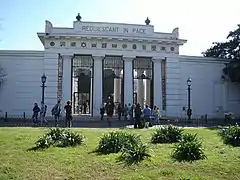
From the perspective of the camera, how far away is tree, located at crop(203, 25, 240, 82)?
3828 cm

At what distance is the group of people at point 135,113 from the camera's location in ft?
81.5

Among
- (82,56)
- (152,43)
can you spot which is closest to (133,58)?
(152,43)

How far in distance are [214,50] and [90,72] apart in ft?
48.4

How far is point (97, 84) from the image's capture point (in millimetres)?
37344

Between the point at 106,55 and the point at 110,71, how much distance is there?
7.41ft

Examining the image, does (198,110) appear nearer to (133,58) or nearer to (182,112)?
(182,112)

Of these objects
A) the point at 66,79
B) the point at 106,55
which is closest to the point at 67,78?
the point at 66,79

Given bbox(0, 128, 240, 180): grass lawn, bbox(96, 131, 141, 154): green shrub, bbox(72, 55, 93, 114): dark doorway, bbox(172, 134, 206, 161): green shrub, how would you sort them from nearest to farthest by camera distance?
bbox(0, 128, 240, 180): grass lawn → bbox(172, 134, 206, 161): green shrub → bbox(96, 131, 141, 154): green shrub → bbox(72, 55, 93, 114): dark doorway

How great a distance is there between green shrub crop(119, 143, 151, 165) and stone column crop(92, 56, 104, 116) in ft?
83.7

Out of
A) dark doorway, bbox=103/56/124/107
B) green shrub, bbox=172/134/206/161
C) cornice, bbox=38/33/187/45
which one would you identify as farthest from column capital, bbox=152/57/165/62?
green shrub, bbox=172/134/206/161

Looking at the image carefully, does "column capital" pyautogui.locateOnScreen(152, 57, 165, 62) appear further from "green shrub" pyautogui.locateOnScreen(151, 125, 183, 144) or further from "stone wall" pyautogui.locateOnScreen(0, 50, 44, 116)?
"green shrub" pyautogui.locateOnScreen(151, 125, 183, 144)

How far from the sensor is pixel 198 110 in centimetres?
3900

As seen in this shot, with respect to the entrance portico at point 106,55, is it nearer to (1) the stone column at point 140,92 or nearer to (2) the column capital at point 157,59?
(2) the column capital at point 157,59

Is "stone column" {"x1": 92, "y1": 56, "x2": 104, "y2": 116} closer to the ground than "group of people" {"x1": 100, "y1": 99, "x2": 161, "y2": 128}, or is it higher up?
higher up
